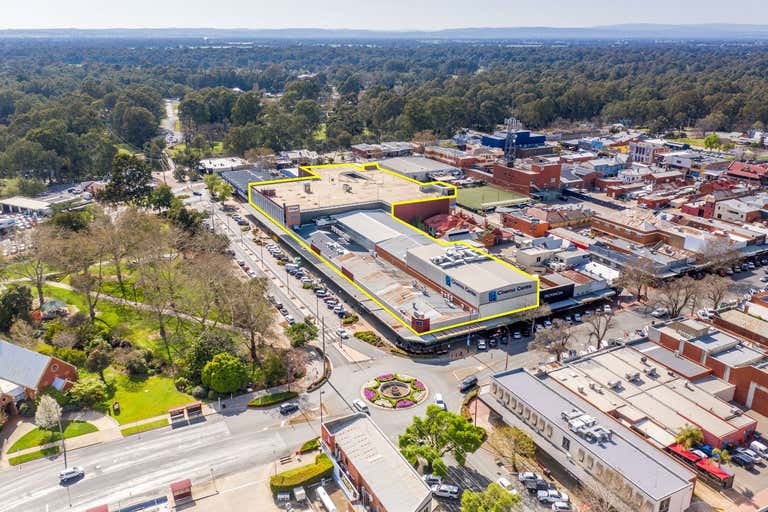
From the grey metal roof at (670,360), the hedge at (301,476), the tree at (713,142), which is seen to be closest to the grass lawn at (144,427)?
the hedge at (301,476)

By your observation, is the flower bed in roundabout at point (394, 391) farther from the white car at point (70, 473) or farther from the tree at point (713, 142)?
the tree at point (713, 142)

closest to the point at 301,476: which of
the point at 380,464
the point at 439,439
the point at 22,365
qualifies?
the point at 380,464

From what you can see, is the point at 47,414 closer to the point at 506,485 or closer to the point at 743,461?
the point at 506,485

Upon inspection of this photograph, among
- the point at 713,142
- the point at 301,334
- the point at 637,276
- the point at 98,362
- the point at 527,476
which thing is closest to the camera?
the point at 527,476

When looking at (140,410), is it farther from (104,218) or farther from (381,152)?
Answer: (381,152)

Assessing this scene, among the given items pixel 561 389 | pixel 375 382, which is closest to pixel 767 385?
pixel 561 389
